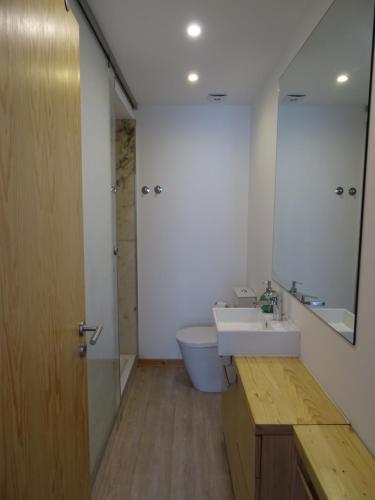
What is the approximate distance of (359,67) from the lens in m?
1.15

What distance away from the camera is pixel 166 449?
6.94 feet

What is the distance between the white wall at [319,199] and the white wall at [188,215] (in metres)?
1.04

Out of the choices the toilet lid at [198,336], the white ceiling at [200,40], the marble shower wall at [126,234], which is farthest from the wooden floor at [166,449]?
the white ceiling at [200,40]

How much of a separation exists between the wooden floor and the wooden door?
0.74 metres

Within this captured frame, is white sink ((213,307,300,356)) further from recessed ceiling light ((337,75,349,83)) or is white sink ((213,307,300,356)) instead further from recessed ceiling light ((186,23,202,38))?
recessed ceiling light ((186,23,202,38))

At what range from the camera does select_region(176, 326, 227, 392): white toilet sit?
2725 mm

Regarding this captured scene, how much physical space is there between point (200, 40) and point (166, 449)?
2.53m

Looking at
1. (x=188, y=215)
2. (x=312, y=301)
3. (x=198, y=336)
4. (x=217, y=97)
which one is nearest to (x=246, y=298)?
(x=198, y=336)

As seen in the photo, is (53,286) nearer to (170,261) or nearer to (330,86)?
(330,86)

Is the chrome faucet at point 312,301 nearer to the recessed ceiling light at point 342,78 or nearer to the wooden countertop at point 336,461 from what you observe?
the wooden countertop at point 336,461

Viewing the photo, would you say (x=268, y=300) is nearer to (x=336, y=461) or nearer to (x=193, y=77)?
(x=336, y=461)

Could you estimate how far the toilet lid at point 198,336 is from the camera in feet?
8.95

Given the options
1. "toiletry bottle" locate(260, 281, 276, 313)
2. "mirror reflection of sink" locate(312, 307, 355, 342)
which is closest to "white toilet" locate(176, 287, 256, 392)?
"toiletry bottle" locate(260, 281, 276, 313)

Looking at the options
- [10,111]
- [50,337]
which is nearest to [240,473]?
[50,337]
